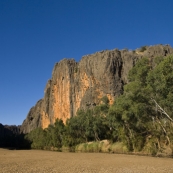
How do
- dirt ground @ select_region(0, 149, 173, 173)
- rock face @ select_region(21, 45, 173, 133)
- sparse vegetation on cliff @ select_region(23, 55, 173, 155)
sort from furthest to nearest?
rock face @ select_region(21, 45, 173, 133), sparse vegetation on cliff @ select_region(23, 55, 173, 155), dirt ground @ select_region(0, 149, 173, 173)

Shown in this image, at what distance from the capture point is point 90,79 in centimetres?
11438

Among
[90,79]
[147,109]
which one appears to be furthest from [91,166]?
[90,79]

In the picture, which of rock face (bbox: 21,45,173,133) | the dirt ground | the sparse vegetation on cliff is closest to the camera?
the dirt ground

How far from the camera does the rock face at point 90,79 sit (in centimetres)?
10125

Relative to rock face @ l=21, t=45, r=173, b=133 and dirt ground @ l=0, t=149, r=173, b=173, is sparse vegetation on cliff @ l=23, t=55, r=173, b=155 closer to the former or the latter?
dirt ground @ l=0, t=149, r=173, b=173

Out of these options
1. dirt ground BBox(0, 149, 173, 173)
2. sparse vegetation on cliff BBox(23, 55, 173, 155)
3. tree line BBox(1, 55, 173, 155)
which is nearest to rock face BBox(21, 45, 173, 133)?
sparse vegetation on cliff BBox(23, 55, 173, 155)

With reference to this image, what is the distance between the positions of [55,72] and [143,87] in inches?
4613

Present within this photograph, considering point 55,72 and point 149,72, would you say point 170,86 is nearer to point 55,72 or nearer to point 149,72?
point 149,72

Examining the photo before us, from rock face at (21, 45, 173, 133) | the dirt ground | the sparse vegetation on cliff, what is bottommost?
the dirt ground

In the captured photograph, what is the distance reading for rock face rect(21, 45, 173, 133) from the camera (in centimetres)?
10125

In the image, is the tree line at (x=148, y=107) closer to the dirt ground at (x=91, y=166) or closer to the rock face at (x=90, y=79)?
the dirt ground at (x=91, y=166)

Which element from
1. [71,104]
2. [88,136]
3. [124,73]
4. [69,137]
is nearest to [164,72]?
[88,136]

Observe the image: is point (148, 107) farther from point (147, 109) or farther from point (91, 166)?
point (91, 166)

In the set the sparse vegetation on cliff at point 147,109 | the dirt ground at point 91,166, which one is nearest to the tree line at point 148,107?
the sparse vegetation on cliff at point 147,109
